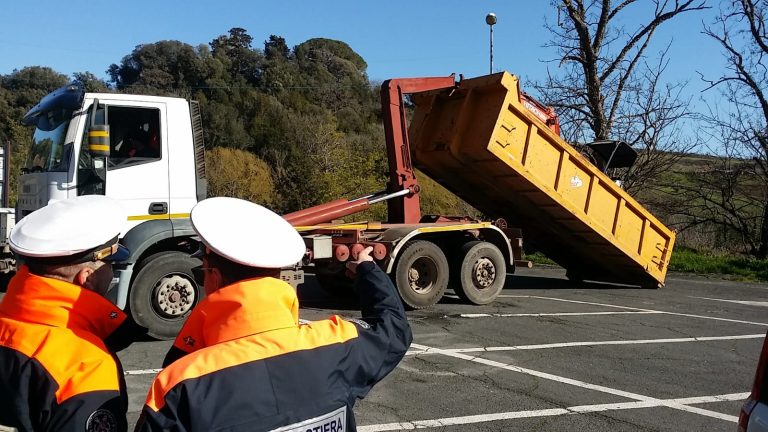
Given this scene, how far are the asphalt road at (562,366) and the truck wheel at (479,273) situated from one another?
21cm

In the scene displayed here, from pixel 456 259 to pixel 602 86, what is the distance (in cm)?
1139

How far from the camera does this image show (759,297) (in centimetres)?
1124

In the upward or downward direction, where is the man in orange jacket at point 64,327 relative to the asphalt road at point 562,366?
upward

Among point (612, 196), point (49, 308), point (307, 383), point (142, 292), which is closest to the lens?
point (307, 383)

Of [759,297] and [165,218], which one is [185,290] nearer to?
[165,218]

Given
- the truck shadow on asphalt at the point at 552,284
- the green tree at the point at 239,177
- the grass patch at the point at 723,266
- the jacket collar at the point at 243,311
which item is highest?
the green tree at the point at 239,177

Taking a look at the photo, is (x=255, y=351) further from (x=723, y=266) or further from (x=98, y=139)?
(x=723, y=266)

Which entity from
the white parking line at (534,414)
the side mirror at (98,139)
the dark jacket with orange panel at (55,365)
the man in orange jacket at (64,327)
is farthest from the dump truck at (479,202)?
the dark jacket with orange panel at (55,365)

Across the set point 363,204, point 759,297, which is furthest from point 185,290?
point 759,297

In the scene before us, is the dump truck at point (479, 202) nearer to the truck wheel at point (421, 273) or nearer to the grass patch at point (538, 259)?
the truck wheel at point (421, 273)

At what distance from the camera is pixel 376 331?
77.0 inches

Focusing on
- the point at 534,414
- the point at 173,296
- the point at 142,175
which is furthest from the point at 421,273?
the point at 534,414

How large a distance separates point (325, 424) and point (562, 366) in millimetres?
4848

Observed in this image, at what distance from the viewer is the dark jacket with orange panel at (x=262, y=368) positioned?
1.52 meters
